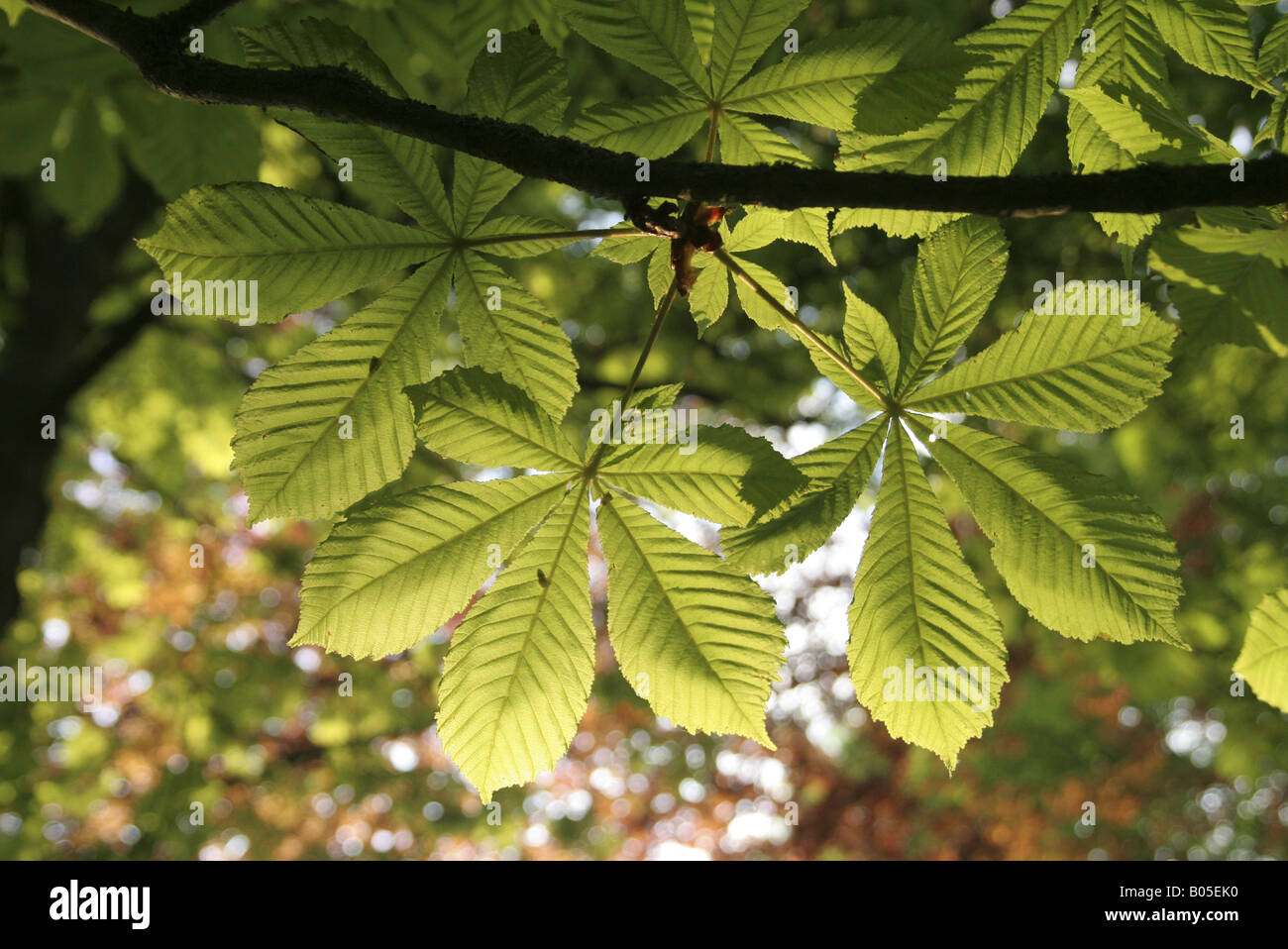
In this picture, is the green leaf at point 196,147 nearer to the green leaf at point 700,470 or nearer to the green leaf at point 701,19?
the green leaf at point 701,19

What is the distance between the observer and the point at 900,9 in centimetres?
420

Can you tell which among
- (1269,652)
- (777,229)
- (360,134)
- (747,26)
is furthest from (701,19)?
(1269,652)

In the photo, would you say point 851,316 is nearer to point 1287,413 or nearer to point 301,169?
point 301,169

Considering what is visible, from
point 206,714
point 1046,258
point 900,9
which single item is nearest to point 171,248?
point 900,9

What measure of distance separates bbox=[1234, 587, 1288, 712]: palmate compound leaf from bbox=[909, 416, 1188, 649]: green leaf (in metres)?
0.23

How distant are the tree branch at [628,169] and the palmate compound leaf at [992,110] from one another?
242 millimetres

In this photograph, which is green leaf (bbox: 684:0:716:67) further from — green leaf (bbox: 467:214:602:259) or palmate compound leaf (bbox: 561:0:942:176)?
green leaf (bbox: 467:214:602:259)

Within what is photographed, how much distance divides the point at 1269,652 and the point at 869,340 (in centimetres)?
74

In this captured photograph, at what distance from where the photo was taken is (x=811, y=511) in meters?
1.04

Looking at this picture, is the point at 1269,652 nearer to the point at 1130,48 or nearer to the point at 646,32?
the point at 1130,48

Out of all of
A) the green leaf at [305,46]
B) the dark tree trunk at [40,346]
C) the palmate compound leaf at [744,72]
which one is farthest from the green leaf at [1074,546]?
the dark tree trunk at [40,346]

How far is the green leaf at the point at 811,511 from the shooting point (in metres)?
1.02

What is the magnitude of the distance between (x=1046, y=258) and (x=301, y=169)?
502 cm

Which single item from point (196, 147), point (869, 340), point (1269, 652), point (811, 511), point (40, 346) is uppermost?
point (40, 346)
